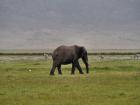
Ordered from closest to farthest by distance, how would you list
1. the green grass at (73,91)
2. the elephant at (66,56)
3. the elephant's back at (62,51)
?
the green grass at (73,91), the elephant at (66,56), the elephant's back at (62,51)

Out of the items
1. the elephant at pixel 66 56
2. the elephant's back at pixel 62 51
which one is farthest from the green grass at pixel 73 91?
the elephant's back at pixel 62 51

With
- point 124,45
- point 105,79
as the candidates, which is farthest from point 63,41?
point 105,79

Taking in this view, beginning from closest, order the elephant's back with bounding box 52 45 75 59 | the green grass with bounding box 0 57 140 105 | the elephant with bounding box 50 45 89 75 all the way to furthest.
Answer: the green grass with bounding box 0 57 140 105 → the elephant with bounding box 50 45 89 75 → the elephant's back with bounding box 52 45 75 59

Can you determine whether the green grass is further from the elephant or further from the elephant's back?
the elephant's back

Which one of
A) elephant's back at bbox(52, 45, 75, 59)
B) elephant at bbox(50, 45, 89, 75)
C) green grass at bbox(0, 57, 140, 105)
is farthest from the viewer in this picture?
elephant's back at bbox(52, 45, 75, 59)

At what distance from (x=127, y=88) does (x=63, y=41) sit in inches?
5836

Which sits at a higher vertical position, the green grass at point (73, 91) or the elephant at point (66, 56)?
the elephant at point (66, 56)

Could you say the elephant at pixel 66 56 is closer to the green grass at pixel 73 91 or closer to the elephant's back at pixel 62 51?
the elephant's back at pixel 62 51

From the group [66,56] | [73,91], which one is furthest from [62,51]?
[73,91]

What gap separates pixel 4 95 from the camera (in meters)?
26.1

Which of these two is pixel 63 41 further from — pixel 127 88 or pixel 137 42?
pixel 127 88

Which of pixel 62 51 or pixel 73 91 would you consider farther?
pixel 62 51

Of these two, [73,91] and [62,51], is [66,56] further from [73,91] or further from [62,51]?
[73,91]

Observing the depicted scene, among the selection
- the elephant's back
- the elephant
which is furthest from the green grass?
the elephant's back
